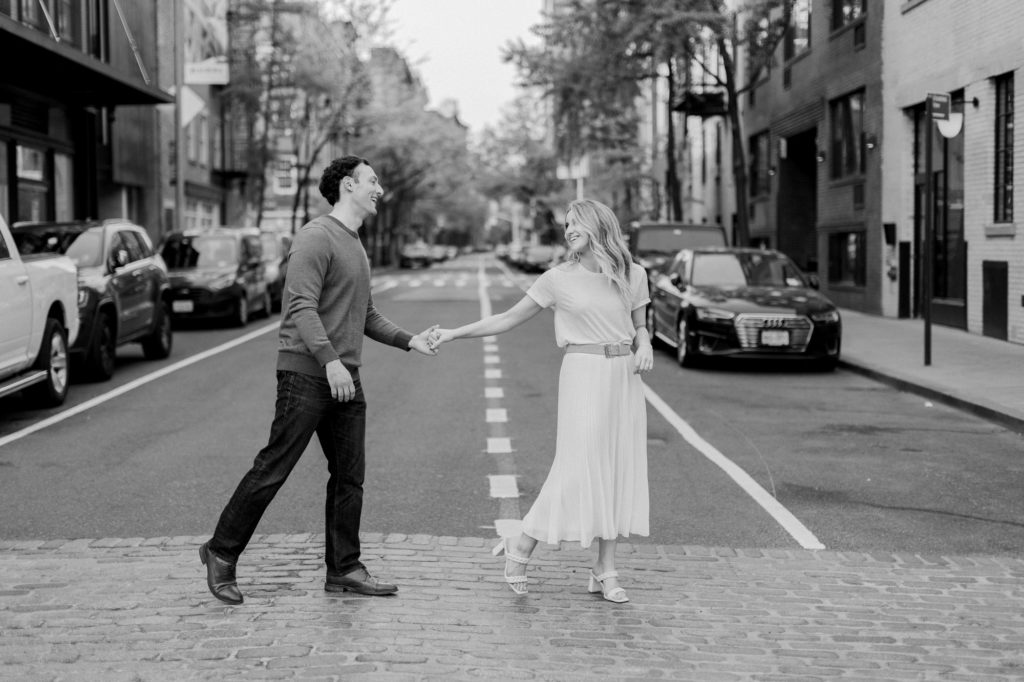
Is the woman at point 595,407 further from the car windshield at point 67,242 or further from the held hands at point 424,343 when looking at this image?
the car windshield at point 67,242

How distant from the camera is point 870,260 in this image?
24.3 meters

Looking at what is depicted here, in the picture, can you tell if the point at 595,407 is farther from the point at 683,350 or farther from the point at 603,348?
the point at 683,350

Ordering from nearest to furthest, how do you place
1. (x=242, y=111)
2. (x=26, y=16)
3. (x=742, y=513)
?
(x=742, y=513) < (x=26, y=16) < (x=242, y=111)

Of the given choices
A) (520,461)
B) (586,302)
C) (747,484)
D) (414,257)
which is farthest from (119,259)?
(414,257)

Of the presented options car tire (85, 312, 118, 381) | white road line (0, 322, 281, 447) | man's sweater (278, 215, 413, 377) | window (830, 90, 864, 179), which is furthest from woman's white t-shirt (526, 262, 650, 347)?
window (830, 90, 864, 179)

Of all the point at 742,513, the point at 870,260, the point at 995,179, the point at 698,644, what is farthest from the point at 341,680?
the point at 870,260

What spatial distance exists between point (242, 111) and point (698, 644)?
3833 cm

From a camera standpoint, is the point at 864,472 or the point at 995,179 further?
the point at 995,179

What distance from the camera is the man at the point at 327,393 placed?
516cm

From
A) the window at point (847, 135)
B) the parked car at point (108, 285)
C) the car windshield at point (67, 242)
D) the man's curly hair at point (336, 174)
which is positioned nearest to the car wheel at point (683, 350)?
the parked car at point (108, 285)

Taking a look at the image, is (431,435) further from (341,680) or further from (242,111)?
(242,111)

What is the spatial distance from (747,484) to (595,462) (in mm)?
2990

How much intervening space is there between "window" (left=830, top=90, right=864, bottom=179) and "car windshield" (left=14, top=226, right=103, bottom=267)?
53.1ft

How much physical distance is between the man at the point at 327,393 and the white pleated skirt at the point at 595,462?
789 millimetres
